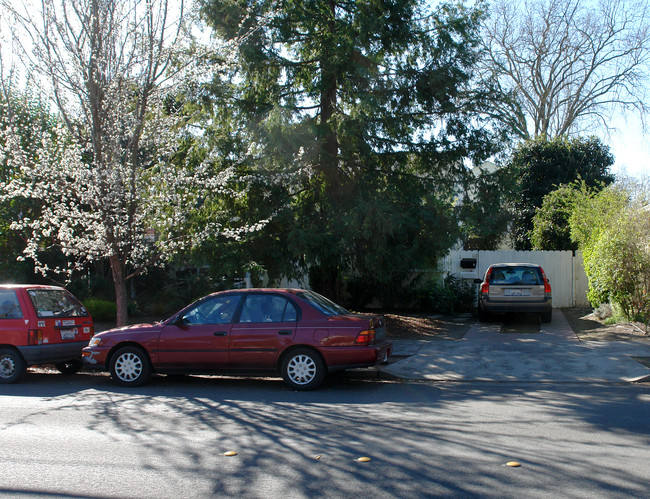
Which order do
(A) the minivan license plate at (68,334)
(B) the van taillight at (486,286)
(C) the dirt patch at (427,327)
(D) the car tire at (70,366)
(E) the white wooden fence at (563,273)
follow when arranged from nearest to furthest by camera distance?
(A) the minivan license plate at (68,334) < (D) the car tire at (70,366) < (C) the dirt patch at (427,327) < (B) the van taillight at (486,286) < (E) the white wooden fence at (563,273)

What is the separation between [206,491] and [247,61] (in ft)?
35.1

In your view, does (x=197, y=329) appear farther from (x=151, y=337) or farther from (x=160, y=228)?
(x=160, y=228)

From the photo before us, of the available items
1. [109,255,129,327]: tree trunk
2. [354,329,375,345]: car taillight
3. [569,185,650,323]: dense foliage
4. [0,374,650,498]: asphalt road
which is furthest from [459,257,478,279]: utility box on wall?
[354,329,375,345]: car taillight

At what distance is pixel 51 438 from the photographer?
6512mm

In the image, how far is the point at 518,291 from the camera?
15719 mm

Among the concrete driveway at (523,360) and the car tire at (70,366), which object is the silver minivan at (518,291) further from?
the car tire at (70,366)

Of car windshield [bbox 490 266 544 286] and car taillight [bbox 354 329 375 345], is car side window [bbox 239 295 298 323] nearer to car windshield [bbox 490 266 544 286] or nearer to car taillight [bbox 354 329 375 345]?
car taillight [bbox 354 329 375 345]

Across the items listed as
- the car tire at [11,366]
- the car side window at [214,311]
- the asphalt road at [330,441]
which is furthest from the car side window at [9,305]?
the car side window at [214,311]

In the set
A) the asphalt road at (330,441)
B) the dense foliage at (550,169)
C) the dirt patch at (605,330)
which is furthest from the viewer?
the dense foliage at (550,169)

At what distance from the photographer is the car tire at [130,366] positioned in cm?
952

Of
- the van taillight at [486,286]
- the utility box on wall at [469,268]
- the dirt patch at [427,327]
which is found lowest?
the dirt patch at [427,327]

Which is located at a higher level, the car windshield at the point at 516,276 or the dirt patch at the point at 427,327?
the car windshield at the point at 516,276

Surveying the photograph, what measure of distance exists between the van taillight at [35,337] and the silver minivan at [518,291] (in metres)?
10.5

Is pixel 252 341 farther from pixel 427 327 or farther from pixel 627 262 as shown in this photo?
pixel 627 262
